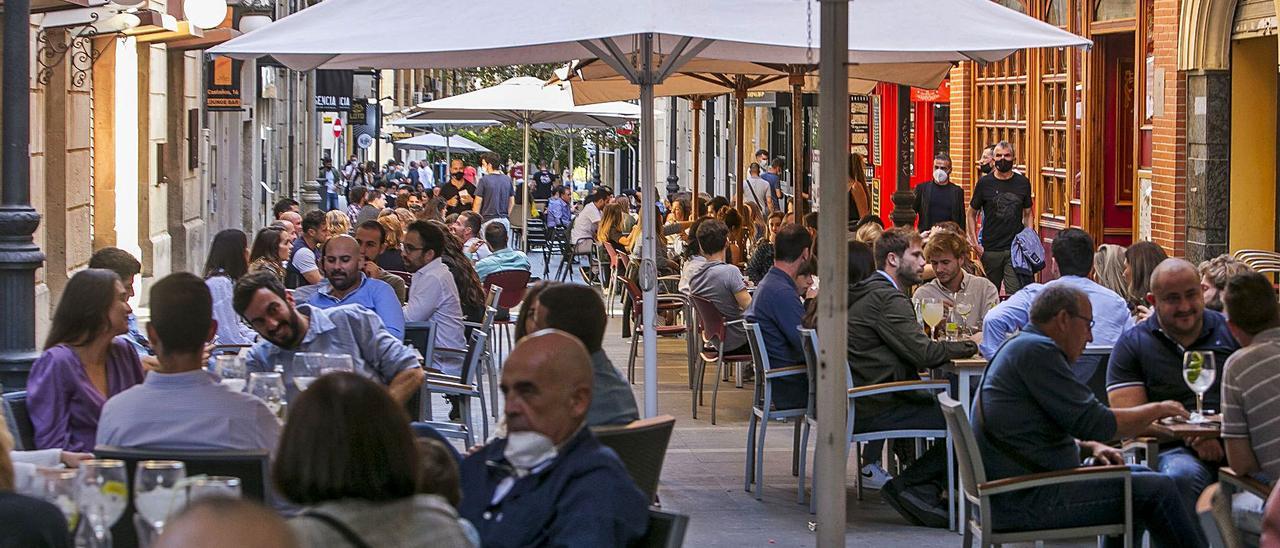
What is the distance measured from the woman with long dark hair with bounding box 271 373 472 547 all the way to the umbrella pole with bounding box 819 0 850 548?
2526mm

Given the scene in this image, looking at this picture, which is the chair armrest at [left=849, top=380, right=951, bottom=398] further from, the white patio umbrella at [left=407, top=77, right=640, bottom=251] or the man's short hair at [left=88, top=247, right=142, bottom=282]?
the white patio umbrella at [left=407, top=77, right=640, bottom=251]

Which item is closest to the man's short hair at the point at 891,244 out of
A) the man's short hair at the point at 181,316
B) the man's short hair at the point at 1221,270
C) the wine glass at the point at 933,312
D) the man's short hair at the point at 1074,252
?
the wine glass at the point at 933,312

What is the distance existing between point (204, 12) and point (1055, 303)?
1530 cm

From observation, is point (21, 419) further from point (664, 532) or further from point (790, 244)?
point (790, 244)

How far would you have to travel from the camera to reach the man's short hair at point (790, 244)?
32.1 feet

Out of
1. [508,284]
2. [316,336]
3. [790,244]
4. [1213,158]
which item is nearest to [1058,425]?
[316,336]

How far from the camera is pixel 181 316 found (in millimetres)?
4992

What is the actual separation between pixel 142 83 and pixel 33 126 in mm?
7002

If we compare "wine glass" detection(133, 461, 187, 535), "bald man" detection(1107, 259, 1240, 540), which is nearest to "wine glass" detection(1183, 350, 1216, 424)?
"bald man" detection(1107, 259, 1240, 540)

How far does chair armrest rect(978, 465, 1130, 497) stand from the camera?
576cm

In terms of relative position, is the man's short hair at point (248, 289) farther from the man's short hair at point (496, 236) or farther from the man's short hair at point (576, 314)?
the man's short hair at point (496, 236)

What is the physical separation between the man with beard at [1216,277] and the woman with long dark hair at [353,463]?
5.52 metres

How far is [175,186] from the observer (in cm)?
2341

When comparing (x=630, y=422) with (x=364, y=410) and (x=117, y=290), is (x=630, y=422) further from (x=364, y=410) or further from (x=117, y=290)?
(x=364, y=410)
